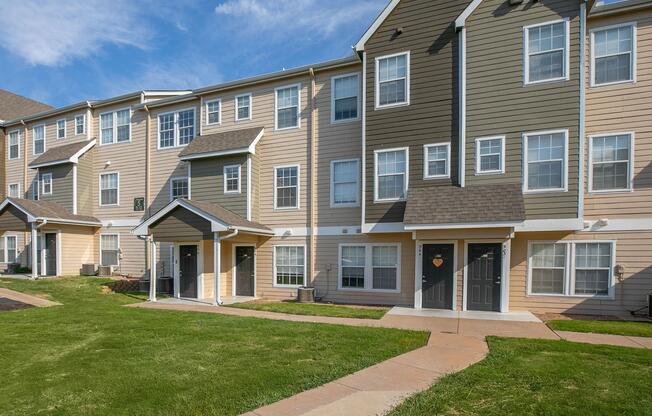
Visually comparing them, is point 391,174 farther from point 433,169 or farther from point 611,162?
point 611,162

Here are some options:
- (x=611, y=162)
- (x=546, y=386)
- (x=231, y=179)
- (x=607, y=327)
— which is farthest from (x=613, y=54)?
(x=231, y=179)

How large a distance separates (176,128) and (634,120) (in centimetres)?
1747

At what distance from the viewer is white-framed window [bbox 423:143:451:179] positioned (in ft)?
39.1

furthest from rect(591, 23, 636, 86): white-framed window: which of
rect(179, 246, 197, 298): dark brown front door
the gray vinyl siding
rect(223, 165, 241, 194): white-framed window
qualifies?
rect(179, 246, 197, 298): dark brown front door

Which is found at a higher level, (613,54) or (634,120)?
(613,54)

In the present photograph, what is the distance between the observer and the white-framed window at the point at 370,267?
12.9 m

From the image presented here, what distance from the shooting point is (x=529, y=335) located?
8328 mm

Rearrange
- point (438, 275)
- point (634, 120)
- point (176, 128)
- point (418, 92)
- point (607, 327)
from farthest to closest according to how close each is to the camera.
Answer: point (176, 128)
point (418, 92)
point (438, 275)
point (634, 120)
point (607, 327)

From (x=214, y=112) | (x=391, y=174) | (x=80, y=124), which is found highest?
(x=80, y=124)

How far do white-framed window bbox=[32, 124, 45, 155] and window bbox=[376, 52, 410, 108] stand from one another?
2022 centimetres

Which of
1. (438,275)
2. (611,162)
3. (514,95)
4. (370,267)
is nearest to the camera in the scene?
(611,162)

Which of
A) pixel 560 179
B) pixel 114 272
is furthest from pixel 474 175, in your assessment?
pixel 114 272

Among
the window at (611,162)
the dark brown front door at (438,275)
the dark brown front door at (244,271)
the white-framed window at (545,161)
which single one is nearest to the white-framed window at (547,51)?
the white-framed window at (545,161)

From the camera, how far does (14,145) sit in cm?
2255
